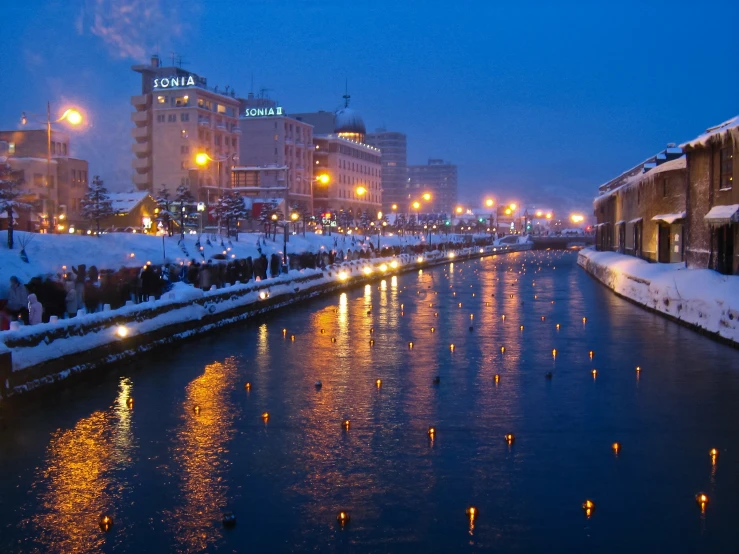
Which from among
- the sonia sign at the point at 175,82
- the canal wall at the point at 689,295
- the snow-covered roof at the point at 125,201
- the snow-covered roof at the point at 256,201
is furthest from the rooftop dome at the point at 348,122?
the canal wall at the point at 689,295

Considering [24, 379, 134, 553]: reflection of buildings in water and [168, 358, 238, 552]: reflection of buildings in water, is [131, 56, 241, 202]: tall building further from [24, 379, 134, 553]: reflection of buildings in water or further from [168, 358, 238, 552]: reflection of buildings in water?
[24, 379, 134, 553]: reflection of buildings in water

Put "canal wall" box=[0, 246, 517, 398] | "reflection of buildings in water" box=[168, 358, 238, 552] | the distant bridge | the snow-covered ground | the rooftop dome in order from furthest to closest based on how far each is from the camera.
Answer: the rooftop dome, the distant bridge, the snow-covered ground, "canal wall" box=[0, 246, 517, 398], "reflection of buildings in water" box=[168, 358, 238, 552]

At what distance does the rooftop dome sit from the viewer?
493 feet

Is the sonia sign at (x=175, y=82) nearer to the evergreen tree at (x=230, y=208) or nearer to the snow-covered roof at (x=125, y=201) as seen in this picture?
the snow-covered roof at (x=125, y=201)

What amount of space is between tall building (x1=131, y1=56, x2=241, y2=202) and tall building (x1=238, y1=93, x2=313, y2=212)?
10256 mm

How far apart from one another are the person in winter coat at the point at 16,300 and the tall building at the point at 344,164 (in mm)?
97036

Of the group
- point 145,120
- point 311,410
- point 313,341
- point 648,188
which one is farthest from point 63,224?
point 311,410

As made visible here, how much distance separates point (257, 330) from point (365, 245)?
5024 centimetres

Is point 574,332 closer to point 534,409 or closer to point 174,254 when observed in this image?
point 534,409

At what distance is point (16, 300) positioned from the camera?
1794cm

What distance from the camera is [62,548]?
6898 mm

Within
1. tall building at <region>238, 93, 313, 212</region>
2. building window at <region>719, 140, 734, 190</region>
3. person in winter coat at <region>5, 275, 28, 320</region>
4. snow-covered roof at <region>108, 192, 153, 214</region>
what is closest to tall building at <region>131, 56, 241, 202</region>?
tall building at <region>238, 93, 313, 212</region>

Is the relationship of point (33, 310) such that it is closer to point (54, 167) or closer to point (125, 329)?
point (125, 329)

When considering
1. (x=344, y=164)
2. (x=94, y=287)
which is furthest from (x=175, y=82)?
(x=94, y=287)
